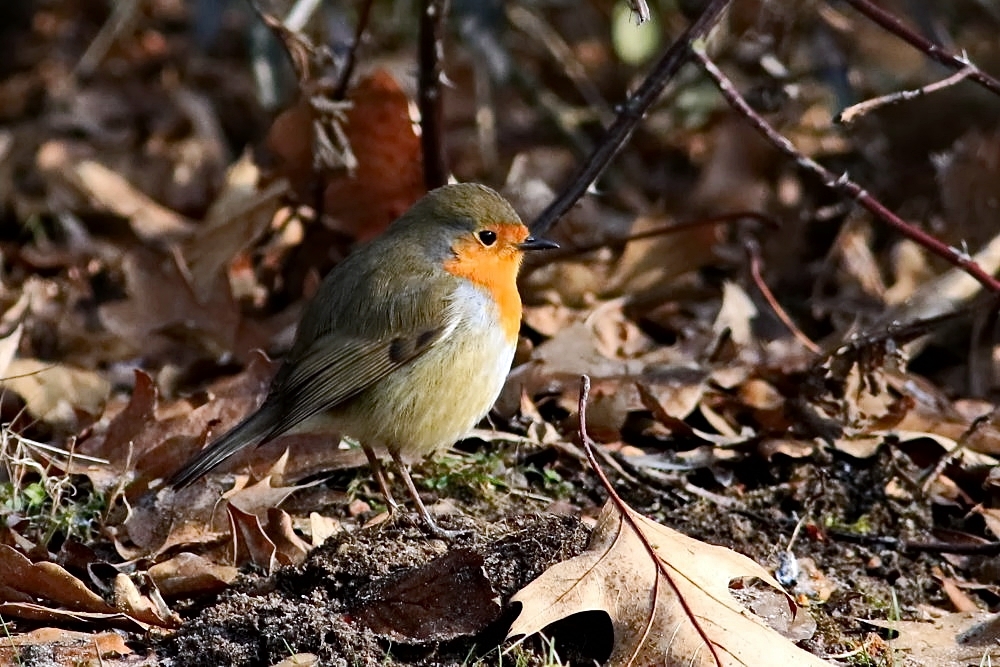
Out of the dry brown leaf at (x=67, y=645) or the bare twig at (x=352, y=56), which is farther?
the bare twig at (x=352, y=56)

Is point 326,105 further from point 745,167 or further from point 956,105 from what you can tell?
point 956,105

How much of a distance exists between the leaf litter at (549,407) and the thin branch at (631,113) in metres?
0.47

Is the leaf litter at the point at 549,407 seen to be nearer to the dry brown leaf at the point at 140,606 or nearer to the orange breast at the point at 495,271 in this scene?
the dry brown leaf at the point at 140,606

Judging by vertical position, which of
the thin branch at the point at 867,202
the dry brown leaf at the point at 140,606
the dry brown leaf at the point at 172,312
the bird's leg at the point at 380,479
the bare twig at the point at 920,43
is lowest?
the dry brown leaf at the point at 172,312

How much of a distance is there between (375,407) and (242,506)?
0.51 meters

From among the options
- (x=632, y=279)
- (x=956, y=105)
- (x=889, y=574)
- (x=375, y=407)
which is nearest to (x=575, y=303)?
(x=632, y=279)

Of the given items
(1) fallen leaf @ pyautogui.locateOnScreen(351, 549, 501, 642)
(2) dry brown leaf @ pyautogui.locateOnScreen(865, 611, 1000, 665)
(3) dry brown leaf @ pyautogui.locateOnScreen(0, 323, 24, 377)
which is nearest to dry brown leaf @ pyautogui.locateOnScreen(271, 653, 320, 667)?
(1) fallen leaf @ pyautogui.locateOnScreen(351, 549, 501, 642)

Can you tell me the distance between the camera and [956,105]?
22.0ft

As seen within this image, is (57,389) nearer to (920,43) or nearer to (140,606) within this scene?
(140,606)

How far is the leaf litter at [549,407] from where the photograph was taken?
3164mm

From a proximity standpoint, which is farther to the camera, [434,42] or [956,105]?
[956,105]

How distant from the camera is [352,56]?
16.0 ft

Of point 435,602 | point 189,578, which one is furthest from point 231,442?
point 435,602

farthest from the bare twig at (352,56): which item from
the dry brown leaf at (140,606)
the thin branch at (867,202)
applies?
the dry brown leaf at (140,606)
